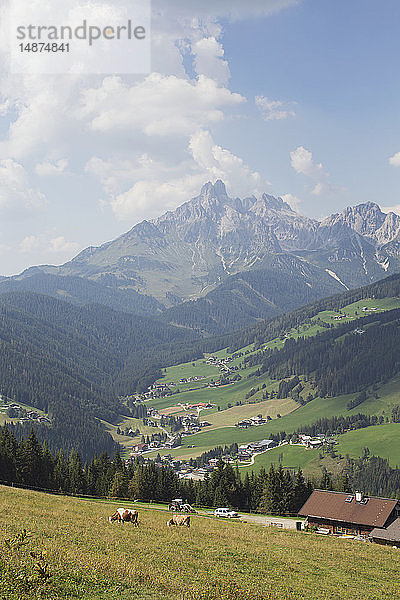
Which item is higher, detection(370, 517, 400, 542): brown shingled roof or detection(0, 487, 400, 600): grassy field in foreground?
detection(0, 487, 400, 600): grassy field in foreground

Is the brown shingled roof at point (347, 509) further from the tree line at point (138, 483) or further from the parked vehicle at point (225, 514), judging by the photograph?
the tree line at point (138, 483)

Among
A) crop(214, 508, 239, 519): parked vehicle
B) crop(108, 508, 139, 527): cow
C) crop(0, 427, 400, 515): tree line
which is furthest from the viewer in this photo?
crop(0, 427, 400, 515): tree line

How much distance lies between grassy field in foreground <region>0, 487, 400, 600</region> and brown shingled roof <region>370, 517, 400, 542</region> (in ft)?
79.4

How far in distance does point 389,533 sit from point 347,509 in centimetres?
983

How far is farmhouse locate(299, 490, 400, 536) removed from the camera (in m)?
79.1

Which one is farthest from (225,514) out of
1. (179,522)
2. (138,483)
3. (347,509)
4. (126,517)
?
(126,517)

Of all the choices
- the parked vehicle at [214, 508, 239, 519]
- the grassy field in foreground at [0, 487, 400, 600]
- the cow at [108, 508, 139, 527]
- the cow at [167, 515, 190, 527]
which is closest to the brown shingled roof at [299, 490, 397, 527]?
the parked vehicle at [214, 508, 239, 519]

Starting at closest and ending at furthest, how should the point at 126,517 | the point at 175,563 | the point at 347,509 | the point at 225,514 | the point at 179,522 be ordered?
the point at 175,563, the point at 126,517, the point at 179,522, the point at 347,509, the point at 225,514

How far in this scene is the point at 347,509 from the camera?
274ft

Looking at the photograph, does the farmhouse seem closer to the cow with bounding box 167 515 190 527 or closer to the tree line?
the tree line

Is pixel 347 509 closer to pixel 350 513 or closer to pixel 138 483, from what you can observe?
pixel 350 513

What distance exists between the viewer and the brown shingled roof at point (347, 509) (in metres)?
79.5

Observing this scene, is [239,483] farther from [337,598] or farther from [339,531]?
[337,598]

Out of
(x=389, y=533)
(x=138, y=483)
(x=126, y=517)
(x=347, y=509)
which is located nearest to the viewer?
(x=126, y=517)
